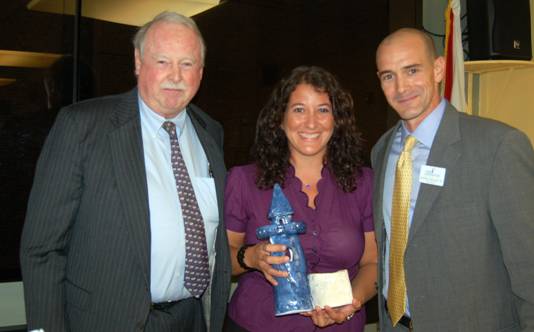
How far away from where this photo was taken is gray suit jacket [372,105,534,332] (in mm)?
1711

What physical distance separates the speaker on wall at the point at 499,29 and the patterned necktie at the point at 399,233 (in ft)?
7.55

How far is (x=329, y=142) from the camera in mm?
2441

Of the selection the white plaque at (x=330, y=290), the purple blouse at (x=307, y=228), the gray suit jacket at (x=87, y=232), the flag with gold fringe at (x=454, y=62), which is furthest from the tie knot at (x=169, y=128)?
the flag with gold fringe at (x=454, y=62)

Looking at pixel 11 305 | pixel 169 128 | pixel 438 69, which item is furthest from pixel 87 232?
pixel 11 305

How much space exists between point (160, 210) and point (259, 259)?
0.43 meters

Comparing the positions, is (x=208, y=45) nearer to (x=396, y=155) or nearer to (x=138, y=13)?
(x=138, y=13)

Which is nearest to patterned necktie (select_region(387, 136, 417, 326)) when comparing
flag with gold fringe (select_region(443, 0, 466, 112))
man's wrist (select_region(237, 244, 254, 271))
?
man's wrist (select_region(237, 244, 254, 271))

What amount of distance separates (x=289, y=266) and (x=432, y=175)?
2.04 ft

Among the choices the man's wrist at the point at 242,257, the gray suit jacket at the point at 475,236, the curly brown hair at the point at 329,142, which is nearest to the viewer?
the gray suit jacket at the point at 475,236

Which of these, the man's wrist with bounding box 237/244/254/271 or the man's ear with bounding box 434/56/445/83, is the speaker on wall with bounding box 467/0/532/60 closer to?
the man's ear with bounding box 434/56/445/83

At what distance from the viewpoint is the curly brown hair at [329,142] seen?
90.5 inches

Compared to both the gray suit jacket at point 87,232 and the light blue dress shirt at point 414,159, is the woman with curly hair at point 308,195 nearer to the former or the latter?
the light blue dress shirt at point 414,159

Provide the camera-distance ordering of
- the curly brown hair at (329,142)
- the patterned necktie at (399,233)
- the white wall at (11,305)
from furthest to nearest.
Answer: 1. the white wall at (11,305)
2. the curly brown hair at (329,142)
3. the patterned necktie at (399,233)

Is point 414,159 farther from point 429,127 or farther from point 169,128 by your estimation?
→ point 169,128
